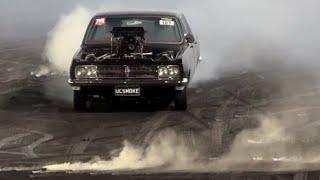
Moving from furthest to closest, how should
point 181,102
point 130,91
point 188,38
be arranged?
point 188,38
point 181,102
point 130,91

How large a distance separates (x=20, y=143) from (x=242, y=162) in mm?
3046

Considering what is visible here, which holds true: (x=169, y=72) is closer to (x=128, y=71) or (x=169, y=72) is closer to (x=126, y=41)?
(x=128, y=71)

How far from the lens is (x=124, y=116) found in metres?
11.2

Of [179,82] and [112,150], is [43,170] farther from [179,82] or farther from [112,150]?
[179,82]

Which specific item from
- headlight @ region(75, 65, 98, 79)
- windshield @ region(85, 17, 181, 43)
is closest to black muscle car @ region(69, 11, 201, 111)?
headlight @ region(75, 65, 98, 79)

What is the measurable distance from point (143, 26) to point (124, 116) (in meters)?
1.99

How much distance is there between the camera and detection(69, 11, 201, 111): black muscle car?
1116 cm

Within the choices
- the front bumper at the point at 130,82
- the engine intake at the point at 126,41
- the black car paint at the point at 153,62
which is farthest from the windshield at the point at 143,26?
the front bumper at the point at 130,82

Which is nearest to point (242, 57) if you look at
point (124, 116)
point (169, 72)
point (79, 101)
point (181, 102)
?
point (181, 102)

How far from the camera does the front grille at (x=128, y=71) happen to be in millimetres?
11180

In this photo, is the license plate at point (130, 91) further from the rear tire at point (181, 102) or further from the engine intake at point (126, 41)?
the rear tire at point (181, 102)

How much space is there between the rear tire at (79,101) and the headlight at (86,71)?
0.99 ft

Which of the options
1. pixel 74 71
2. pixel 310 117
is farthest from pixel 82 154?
pixel 310 117

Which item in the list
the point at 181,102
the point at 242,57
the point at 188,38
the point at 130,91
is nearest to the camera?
the point at 130,91
